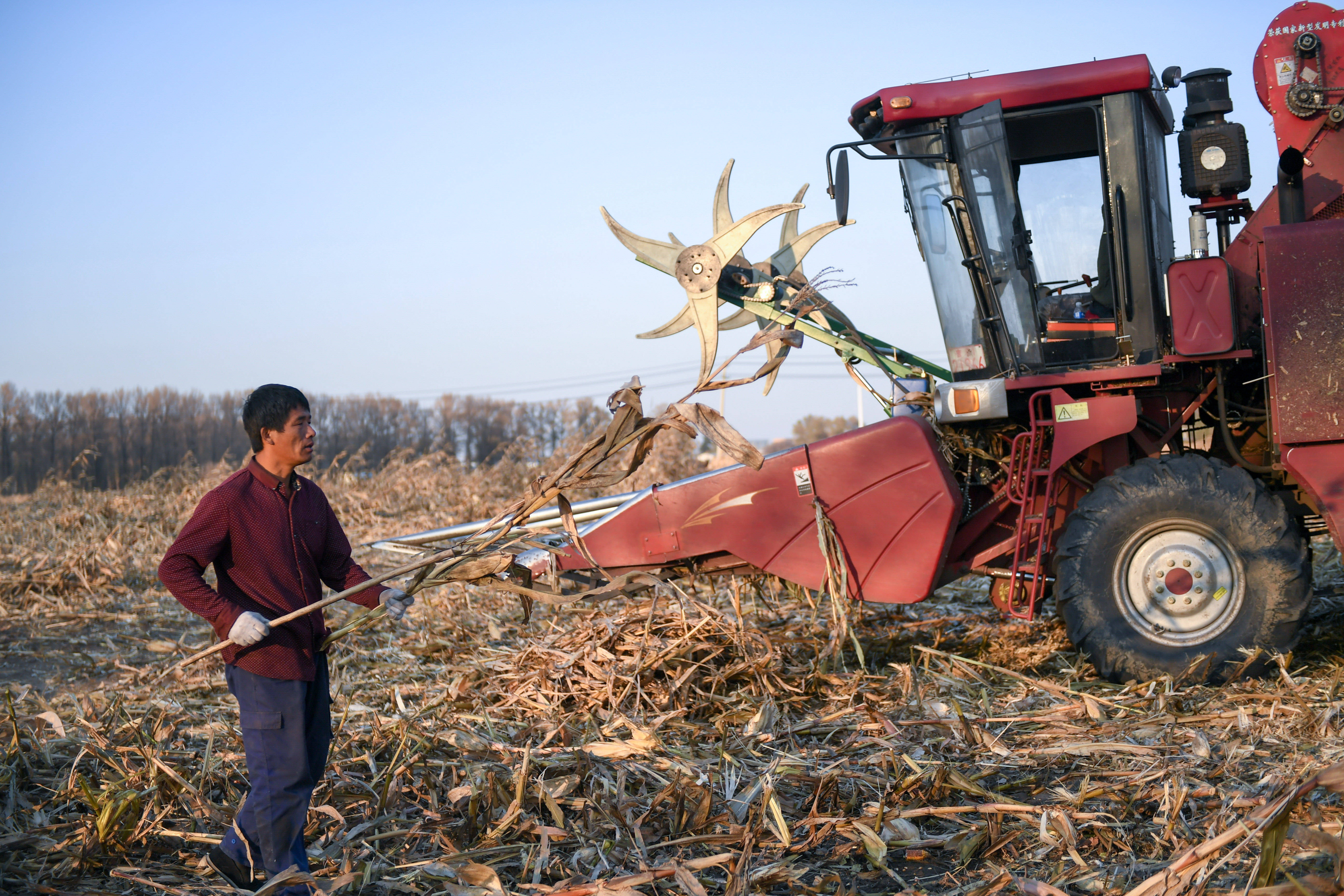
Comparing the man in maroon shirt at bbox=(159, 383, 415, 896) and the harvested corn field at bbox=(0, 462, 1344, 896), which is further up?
the man in maroon shirt at bbox=(159, 383, 415, 896)

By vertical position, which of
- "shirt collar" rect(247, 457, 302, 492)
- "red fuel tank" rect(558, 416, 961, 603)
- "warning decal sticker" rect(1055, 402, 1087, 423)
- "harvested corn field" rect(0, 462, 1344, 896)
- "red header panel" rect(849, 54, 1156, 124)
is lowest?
"harvested corn field" rect(0, 462, 1344, 896)

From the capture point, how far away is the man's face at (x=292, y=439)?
288 centimetres

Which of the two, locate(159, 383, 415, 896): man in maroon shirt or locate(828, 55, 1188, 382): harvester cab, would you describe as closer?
locate(159, 383, 415, 896): man in maroon shirt

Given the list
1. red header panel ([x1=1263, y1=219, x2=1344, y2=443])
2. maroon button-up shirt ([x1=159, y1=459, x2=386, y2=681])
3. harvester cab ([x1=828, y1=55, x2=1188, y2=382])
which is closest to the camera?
maroon button-up shirt ([x1=159, y1=459, x2=386, y2=681])

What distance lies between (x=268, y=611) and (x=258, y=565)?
0.46ft

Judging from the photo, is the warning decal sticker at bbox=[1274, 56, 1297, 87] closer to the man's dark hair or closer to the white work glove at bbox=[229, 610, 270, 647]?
the man's dark hair

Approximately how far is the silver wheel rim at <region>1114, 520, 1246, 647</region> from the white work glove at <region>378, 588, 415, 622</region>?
3357mm

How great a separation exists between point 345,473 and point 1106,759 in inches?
509

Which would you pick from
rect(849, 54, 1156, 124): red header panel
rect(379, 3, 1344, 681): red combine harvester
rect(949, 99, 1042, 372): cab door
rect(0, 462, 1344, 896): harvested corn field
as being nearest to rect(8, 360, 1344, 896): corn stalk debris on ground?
rect(0, 462, 1344, 896): harvested corn field

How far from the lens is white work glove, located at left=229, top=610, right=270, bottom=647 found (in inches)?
103

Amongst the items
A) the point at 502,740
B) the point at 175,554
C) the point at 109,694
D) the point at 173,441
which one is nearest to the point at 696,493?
the point at 502,740

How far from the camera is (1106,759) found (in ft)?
11.6

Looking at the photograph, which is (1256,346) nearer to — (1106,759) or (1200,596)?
(1200,596)

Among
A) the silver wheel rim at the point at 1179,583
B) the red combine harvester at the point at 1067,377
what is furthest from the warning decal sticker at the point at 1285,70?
the silver wheel rim at the point at 1179,583
